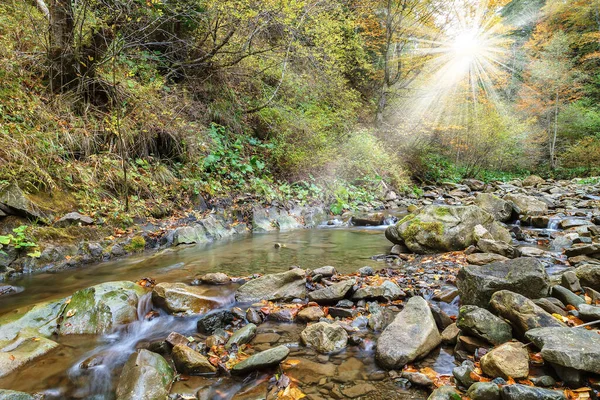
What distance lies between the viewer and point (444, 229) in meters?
5.61

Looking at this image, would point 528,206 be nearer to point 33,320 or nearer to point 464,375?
point 464,375

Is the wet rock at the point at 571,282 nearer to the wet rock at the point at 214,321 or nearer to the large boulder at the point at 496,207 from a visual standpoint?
the wet rock at the point at 214,321

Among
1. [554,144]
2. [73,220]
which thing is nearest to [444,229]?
[73,220]

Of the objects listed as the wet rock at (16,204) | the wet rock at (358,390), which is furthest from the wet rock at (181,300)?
the wet rock at (16,204)

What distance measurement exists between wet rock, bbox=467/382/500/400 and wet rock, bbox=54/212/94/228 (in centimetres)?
583

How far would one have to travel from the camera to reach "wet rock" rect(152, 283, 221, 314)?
350 cm

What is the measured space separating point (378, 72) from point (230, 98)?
1058 centimetres

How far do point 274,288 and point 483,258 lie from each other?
3.02 meters

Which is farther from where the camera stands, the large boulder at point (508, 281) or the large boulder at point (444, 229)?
the large boulder at point (444, 229)

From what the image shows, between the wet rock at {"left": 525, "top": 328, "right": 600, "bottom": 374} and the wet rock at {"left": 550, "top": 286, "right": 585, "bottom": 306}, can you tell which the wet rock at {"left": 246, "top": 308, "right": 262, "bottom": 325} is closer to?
the wet rock at {"left": 525, "top": 328, "right": 600, "bottom": 374}

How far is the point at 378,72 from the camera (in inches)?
707

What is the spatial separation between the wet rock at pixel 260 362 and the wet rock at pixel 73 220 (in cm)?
442

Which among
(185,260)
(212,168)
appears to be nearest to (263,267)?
(185,260)

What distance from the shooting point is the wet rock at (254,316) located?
3229 millimetres
